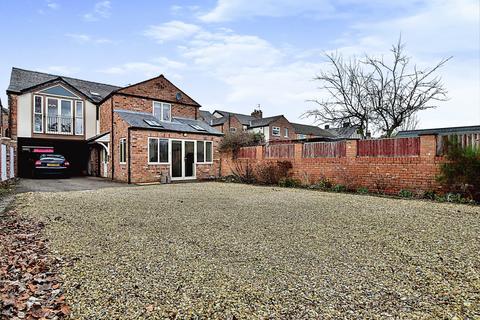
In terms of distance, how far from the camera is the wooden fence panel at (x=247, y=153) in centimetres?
1411

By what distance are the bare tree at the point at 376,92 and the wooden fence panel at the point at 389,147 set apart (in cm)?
884

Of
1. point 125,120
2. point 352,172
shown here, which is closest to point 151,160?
point 125,120

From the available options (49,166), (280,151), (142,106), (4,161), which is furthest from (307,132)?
(4,161)

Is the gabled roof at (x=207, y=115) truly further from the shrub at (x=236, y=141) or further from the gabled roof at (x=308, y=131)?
the shrub at (x=236, y=141)

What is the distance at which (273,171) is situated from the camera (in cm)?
1273

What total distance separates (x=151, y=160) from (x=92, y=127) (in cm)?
741

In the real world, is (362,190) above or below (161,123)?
below

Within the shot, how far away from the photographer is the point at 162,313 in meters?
2.09

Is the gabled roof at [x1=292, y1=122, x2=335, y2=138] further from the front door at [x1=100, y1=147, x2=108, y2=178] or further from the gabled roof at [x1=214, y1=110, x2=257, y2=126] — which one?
the front door at [x1=100, y1=147, x2=108, y2=178]

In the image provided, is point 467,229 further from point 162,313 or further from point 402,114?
point 402,114

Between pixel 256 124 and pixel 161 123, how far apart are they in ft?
83.7

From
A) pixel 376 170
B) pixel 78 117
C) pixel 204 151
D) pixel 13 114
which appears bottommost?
pixel 376 170

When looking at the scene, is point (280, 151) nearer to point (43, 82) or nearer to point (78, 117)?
point (78, 117)

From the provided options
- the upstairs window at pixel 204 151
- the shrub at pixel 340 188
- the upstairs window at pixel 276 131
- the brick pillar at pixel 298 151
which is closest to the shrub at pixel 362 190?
the shrub at pixel 340 188
